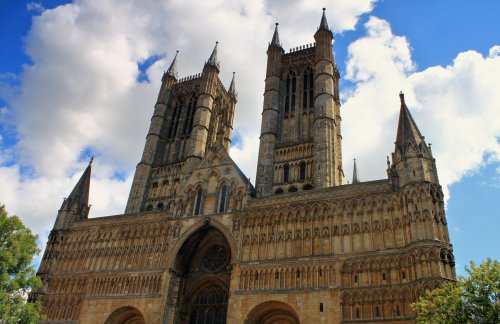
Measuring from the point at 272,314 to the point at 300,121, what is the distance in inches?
850

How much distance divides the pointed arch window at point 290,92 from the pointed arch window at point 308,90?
1206mm

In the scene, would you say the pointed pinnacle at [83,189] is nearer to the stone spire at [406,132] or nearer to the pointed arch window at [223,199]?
the pointed arch window at [223,199]

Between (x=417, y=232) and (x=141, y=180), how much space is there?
30.8 m

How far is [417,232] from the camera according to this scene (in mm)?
22875

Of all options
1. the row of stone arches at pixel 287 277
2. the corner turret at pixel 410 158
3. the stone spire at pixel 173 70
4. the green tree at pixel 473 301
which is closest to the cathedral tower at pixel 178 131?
the stone spire at pixel 173 70

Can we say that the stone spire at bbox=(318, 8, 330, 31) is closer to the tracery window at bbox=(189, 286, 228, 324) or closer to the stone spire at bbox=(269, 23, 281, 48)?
the stone spire at bbox=(269, 23, 281, 48)

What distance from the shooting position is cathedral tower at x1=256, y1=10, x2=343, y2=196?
3762 cm

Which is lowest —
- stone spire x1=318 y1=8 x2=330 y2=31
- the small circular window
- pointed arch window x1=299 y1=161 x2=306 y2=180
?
the small circular window

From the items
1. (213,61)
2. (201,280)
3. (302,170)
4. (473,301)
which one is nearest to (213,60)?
(213,61)

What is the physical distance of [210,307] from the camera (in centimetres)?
2914

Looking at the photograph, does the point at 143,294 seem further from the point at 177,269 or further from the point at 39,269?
the point at 39,269

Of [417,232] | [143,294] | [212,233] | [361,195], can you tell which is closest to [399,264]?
[417,232]

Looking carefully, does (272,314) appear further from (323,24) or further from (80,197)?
(323,24)

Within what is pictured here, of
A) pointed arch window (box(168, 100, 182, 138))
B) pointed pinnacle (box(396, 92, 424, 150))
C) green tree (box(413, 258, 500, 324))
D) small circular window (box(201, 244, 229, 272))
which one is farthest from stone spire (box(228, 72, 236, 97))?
green tree (box(413, 258, 500, 324))
